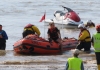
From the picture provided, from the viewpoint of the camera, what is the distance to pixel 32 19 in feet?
119

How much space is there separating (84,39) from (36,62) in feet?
10.3

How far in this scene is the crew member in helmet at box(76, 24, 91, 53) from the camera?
16.8 meters

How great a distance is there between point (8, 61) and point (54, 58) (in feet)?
5.97

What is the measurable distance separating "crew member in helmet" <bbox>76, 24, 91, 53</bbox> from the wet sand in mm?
809

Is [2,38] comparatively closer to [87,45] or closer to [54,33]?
[54,33]

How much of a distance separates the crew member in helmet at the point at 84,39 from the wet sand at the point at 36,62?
81 centimetres

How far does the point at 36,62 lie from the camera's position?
48.1 feet

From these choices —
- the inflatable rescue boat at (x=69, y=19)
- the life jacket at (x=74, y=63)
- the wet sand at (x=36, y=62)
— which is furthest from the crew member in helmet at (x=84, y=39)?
the inflatable rescue boat at (x=69, y=19)

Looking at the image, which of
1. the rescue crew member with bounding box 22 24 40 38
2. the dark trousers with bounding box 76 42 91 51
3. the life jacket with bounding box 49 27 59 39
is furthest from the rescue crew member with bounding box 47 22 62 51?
the dark trousers with bounding box 76 42 91 51

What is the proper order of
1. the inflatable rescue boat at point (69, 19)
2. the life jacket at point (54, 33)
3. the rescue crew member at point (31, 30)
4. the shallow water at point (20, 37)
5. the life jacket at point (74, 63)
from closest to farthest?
the life jacket at point (74, 63)
the shallow water at point (20, 37)
the life jacket at point (54, 33)
the rescue crew member at point (31, 30)
the inflatable rescue boat at point (69, 19)

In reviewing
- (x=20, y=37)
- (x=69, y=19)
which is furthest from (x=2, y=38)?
(x=69, y=19)

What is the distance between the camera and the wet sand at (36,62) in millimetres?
13625

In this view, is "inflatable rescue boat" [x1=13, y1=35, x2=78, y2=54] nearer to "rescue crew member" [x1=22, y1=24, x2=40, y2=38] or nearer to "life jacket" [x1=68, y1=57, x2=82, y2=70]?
"rescue crew member" [x1=22, y1=24, x2=40, y2=38]

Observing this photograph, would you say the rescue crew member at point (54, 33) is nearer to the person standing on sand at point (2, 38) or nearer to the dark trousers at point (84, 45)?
the dark trousers at point (84, 45)
